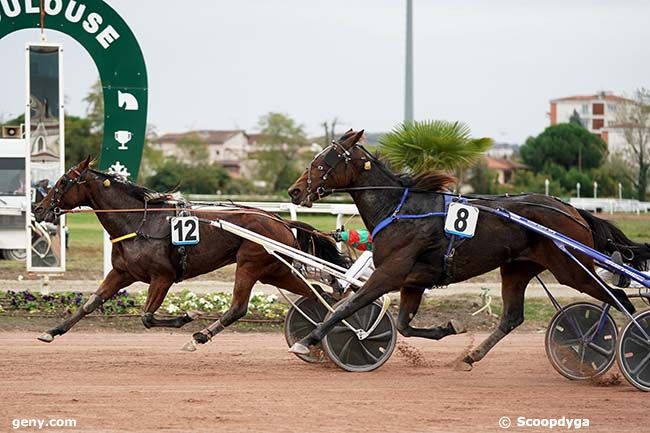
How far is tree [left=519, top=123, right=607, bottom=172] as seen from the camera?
71.4m

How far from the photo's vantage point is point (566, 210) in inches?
384

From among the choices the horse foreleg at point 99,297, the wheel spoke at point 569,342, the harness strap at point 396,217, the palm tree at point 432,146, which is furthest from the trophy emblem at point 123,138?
the wheel spoke at point 569,342

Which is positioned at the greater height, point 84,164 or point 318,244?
point 84,164

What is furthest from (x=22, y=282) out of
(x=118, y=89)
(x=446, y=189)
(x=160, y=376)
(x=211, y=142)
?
(x=211, y=142)

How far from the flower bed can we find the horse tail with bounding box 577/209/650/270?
15.2 ft

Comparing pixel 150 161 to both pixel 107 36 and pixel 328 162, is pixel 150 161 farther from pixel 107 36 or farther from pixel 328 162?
pixel 328 162

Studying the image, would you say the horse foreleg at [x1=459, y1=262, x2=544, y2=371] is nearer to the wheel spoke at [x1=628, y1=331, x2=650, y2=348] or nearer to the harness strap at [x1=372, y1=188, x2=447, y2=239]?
the harness strap at [x1=372, y1=188, x2=447, y2=239]

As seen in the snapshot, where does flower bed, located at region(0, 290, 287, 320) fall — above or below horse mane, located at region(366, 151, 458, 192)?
below

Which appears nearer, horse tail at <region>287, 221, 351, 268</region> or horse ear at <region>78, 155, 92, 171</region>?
horse ear at <region>78, 155, 92, 171</region>

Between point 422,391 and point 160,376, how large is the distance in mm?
2202

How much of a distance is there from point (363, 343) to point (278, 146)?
73120 millimetres

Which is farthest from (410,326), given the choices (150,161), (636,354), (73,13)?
(150,161)

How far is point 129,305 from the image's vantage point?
13.6 meters

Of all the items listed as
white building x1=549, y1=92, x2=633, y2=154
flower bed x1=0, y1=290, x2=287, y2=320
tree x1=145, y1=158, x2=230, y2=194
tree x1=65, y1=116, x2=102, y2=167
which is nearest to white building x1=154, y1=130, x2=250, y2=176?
white building x1=549, y1=92, x2=633, y2=154
